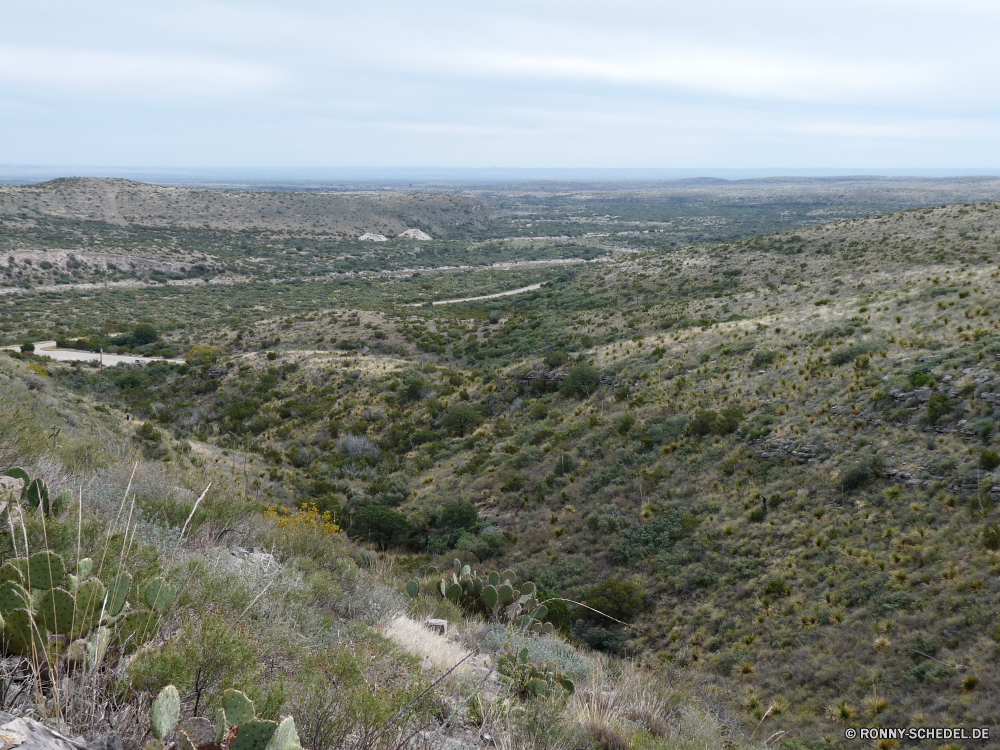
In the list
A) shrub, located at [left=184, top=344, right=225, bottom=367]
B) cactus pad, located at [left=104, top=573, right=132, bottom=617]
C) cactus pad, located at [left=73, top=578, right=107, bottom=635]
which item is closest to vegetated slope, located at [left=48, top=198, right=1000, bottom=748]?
shrub, located at [left=184, top=344, right=225, bottom=367]

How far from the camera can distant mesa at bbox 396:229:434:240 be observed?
114 m

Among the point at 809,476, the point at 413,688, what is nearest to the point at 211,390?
the point at 809,476


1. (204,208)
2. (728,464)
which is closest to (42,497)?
(728,464)

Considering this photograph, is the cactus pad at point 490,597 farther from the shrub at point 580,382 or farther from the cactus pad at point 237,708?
the shrub at point 580,382

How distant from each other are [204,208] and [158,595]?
4379 inches

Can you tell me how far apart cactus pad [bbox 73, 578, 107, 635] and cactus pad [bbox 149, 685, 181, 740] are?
85 centimetres

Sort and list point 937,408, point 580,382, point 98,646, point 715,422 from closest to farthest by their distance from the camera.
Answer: point 98,646
point 937,408
point 715,422
point 580,382

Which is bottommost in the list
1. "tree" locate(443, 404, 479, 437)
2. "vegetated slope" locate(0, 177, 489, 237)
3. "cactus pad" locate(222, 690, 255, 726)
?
"tree" locate(443, 404, 479, 437)

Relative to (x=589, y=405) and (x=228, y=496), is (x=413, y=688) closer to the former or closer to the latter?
(x=228, y=496)

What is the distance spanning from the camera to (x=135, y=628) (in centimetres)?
315

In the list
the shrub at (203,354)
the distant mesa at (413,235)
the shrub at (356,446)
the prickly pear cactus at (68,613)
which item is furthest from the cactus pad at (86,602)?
the distant mesa at (413,235)

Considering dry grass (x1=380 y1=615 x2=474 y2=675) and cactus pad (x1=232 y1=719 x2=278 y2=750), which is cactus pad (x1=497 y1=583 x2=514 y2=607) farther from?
cactus pad (x1=232 y1=719 x2=278 y2=750)

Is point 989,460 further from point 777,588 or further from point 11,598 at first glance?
point 11,598

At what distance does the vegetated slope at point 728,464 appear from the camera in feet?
31.7
